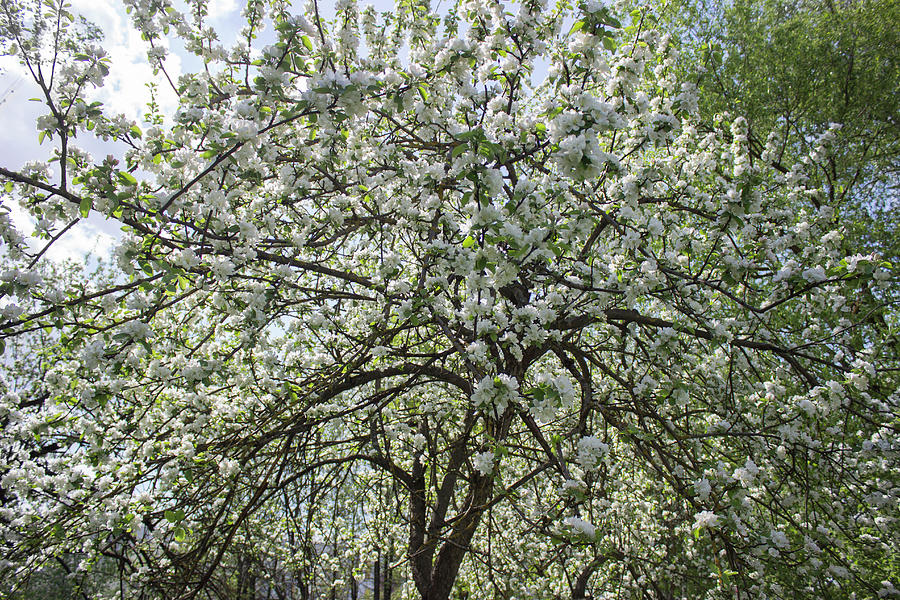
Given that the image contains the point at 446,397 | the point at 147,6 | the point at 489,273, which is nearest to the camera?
the point at 489,273

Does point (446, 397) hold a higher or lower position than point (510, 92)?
lower

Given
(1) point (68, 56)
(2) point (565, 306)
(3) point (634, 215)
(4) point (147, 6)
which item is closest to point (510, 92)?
(3) point (634, 215)

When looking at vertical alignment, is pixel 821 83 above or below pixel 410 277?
above

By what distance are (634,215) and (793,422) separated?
203 centimetres

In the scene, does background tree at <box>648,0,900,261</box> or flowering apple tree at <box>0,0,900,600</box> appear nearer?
flowering apple tree at <box>0,0,900,600</box>

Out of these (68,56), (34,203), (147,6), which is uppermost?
(147,6)

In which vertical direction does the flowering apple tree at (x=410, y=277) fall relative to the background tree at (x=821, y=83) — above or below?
below

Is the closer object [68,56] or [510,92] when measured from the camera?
[68,56]

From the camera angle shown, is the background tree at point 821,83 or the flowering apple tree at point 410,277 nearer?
the flowering apple tree at point 410,277

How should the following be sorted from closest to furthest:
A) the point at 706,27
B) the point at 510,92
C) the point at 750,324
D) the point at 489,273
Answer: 1. the point at 489,273
2. the point at 510,92
3. the point at 750,324
4. the point at 706,27

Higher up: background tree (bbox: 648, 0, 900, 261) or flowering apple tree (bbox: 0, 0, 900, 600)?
background tree (bbox: 648, 0, 900, 261)

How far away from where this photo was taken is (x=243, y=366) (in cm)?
406

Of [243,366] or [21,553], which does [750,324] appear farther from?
[21,553]

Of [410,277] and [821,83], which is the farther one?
[821,83]
